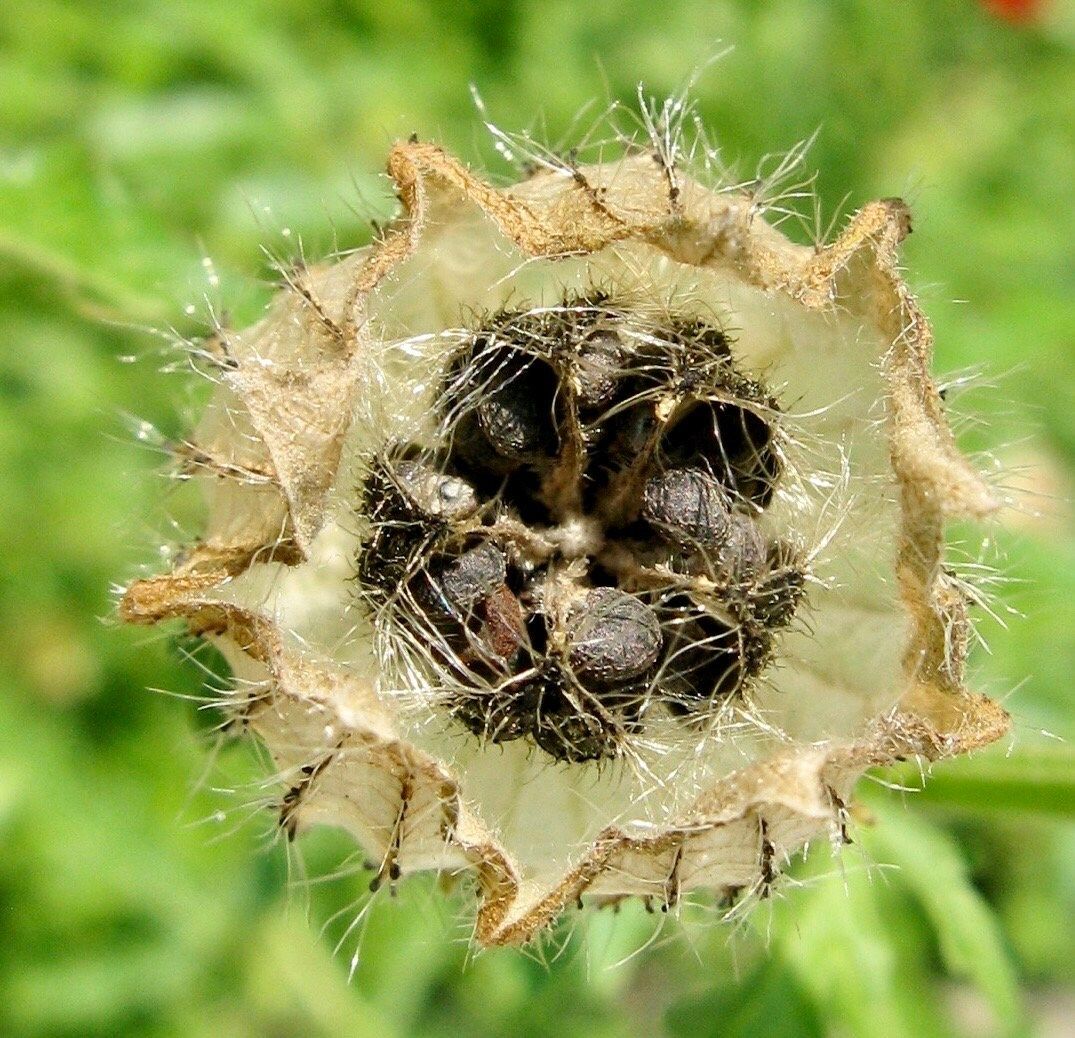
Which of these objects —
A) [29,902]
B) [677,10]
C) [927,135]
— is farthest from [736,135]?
[29,902]

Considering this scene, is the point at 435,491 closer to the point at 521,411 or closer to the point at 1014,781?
the point at 521,411

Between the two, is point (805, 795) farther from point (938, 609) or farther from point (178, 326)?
point (178, 326)

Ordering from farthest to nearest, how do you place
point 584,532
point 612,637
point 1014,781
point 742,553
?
point 1014,781 < point 584,532 < point 742,553 < point 612,637

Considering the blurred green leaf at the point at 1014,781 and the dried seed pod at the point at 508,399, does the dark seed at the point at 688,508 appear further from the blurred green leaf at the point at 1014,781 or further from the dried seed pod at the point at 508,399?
the blurred green leaf at the point at 1014,781

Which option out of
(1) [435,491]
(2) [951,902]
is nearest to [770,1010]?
(2) [951,902]

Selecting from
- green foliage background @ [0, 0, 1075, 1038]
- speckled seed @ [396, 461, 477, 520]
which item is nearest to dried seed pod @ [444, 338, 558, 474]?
speckled seed @ [396, 461, 477, 520]

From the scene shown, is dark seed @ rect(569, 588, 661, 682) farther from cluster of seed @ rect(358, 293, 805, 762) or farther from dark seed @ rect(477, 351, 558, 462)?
dark seed @ rect(477, 351, 558, 462)
